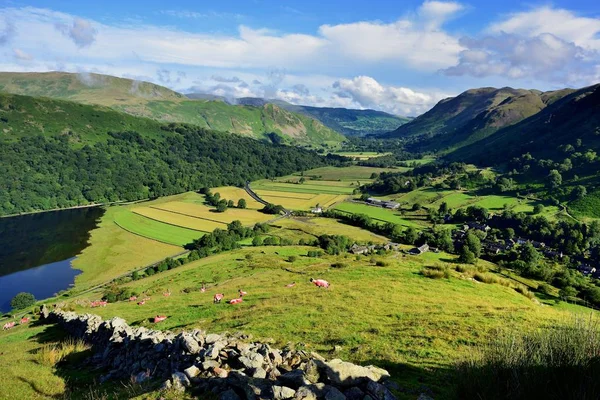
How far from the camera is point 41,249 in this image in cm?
10744

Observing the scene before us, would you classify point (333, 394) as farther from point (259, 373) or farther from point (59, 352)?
point (59, 352)

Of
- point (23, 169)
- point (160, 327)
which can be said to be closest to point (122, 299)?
point (160, 327)

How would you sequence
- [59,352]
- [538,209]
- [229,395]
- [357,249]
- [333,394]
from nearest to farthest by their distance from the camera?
[333,394], [229,395], [59,352], [357,249], [538,209]

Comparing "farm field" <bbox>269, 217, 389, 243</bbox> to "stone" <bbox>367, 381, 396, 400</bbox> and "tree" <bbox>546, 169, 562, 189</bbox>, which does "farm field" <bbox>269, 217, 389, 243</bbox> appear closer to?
"tree" <bbox>546, 169, 562, 189</bbox>

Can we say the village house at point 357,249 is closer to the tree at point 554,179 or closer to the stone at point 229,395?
the stone at point 229,395

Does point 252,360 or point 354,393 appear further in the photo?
point 252,360

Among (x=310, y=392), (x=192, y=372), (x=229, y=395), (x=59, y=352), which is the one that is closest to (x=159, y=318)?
(x=59, y=352)

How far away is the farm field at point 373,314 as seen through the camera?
16578 millimetres

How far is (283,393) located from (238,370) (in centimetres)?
297

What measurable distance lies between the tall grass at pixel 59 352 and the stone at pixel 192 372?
42.0 feet

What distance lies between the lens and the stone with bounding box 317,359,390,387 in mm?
Answer: 11031

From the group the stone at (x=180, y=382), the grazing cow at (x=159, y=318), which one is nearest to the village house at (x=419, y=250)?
the grazing cow at (x=159, y=318)

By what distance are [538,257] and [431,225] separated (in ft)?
139

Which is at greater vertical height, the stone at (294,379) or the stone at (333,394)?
the stone at (333,394)
